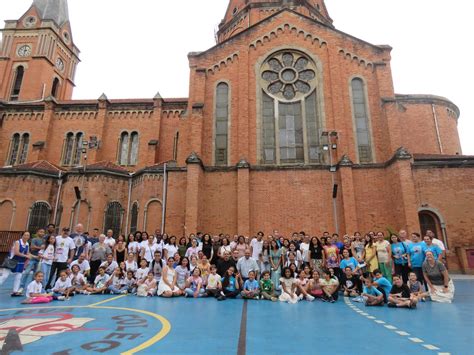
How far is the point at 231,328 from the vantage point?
19.3 ft

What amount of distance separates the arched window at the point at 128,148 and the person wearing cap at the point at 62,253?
18.1 metres

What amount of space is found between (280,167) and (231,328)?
14.0 m

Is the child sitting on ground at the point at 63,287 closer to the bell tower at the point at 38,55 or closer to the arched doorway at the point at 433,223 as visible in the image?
the arched doorway at the point at 433,223

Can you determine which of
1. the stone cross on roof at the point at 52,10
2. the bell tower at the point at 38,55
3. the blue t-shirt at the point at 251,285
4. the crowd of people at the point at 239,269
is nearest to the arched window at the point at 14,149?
the bell tower at the point at 38,55

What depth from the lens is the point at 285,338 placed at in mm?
5238

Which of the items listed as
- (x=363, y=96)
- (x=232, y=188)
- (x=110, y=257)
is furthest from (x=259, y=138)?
(x=110, y=257)

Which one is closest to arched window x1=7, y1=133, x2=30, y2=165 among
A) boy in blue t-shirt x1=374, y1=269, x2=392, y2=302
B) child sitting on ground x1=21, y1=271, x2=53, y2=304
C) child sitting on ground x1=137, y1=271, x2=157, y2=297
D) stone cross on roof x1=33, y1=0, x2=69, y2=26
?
stone cross on roof x1=33, y1=0, x2=69, y2=26

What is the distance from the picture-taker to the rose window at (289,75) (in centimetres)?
2122

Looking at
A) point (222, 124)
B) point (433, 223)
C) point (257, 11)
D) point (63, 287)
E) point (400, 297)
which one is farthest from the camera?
point (257, 11)

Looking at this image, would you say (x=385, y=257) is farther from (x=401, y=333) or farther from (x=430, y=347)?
(x=430, y=347)

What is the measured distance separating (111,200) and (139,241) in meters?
11.2

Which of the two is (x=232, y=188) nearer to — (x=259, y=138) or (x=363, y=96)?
(x=259, y=138)

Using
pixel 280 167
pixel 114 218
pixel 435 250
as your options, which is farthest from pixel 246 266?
pixel 114 218

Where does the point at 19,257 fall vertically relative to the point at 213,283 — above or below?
above
